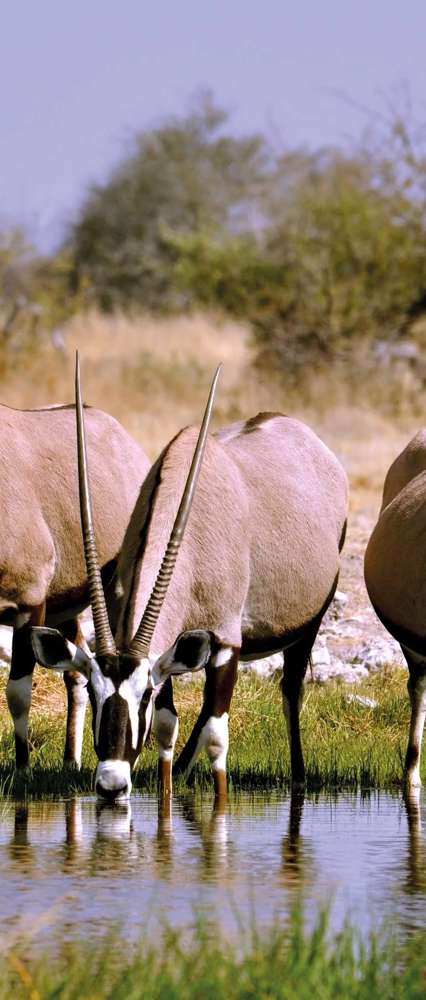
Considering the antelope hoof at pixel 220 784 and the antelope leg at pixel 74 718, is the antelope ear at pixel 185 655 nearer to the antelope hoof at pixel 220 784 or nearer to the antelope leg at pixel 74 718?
the antelope hoof at pixel 220 784

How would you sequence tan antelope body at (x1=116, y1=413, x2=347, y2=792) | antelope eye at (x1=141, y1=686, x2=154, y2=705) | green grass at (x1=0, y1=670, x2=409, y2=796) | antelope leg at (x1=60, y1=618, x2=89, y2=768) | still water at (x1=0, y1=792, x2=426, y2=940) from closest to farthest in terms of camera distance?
still water at (x1=0, y1=792, x2=426, y2=940) → antelope eye at (x1=141, y1=686, x2=154, y2=705) → tan antelope body at (x1=116, y1=413, x2=347, y2=792) → green grass at (x1=0, y1=670, x2=409, y2=796) → antelope leg at (x1=60, y1=618, x2=89, y2=768)

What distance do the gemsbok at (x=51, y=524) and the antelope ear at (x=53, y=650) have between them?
57.9 inches

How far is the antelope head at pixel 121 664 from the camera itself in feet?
19.3

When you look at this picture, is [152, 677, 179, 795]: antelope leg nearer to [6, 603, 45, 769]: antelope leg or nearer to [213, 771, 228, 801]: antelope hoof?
[213, 771, 228, 801]: antelope hoof

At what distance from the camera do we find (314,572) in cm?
796

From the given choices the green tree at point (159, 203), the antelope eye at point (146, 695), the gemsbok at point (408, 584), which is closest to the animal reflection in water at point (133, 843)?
the antelope eye at point (146, 695)

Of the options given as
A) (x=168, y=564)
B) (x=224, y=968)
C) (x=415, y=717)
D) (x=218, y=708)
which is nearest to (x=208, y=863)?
(x=168, y=564)

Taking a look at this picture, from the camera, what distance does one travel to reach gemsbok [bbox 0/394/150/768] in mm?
7875

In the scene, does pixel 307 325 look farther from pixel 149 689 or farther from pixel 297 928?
pixel 297 928

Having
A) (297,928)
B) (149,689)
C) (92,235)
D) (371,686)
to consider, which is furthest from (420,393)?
(92,235)

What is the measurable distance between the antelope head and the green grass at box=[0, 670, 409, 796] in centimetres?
102

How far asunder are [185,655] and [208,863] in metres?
1.00

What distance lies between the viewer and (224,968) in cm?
397

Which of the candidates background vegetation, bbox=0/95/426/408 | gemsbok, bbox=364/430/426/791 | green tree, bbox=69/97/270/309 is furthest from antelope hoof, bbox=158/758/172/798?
green tree, bbox=69/97/270/309
